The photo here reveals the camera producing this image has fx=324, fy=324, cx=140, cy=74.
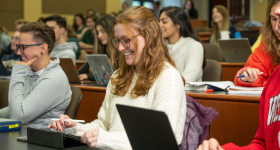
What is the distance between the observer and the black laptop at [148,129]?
72 centimetres

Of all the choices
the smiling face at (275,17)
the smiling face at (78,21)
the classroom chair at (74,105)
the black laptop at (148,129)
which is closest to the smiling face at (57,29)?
the classroom chair at (74,105)

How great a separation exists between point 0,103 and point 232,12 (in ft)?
31.9

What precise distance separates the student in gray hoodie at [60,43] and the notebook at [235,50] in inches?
62.8

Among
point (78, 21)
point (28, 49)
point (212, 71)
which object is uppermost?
point (78, 21)

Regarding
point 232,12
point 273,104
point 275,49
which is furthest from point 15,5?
point 273,104

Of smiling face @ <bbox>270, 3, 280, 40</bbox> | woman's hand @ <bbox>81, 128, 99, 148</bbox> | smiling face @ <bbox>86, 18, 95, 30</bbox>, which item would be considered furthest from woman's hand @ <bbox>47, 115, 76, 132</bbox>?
smiling face @ <bbox>86, 18, 95, 30</bbox>

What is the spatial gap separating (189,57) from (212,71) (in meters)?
0.23

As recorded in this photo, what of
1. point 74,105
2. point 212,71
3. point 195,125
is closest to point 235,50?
point 212,71

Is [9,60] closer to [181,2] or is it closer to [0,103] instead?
[0,103]

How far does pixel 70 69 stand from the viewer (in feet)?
8.64

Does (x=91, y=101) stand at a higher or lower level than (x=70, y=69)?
lower

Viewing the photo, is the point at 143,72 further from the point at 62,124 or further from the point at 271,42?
the point at 271,42

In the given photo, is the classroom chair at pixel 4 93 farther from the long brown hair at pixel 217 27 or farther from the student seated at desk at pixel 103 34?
the long brown hair at pixel 217 27

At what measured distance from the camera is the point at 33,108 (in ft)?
5.53
